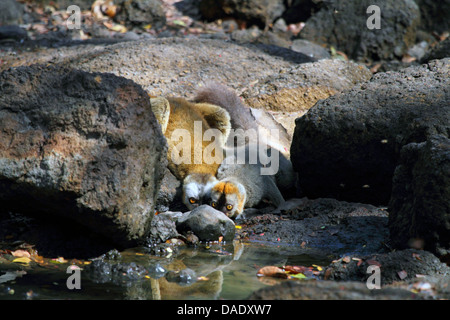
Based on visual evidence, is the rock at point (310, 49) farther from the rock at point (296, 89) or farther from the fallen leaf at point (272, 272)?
the fallen leaf at point (272, 272)

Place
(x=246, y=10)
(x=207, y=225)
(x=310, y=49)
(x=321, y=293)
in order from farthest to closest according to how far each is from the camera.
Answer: (x=246, y=10) → (x=310, y=49) → (x=207, y=225) → (x=321, y=293)

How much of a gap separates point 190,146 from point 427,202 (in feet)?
9.35

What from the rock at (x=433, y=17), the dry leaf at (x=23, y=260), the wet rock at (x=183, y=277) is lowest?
the wet rock at (x=183, y=277)

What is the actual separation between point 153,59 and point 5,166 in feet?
19.9

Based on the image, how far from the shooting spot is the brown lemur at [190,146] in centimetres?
648

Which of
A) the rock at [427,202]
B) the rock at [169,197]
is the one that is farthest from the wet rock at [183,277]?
the rock at [169,197]

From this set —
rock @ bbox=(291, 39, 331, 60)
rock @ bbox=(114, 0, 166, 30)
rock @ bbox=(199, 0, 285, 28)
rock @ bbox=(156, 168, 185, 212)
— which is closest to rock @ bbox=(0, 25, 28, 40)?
rock @ bbox=(114, 0, 166, 30)

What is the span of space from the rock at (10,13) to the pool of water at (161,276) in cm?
1036

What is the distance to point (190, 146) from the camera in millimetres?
6660

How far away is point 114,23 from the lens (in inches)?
559

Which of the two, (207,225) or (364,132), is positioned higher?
(364,132)

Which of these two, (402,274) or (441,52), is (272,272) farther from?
(441,52)

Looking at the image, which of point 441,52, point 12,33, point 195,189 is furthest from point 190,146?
point 12,33
